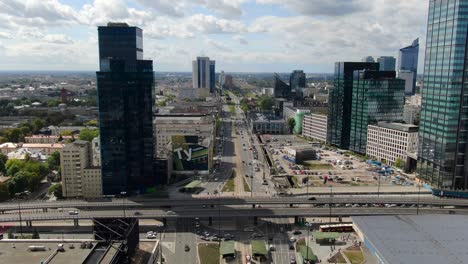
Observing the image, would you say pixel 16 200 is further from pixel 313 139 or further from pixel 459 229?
pixel 313 139

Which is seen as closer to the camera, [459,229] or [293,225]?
[459,229]

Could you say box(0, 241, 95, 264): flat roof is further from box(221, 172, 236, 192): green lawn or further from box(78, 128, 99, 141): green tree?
box(78, 128, 99, 141): green tree

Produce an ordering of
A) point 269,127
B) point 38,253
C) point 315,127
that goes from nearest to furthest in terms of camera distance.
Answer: point 38,253
point 315,127
point 269,127

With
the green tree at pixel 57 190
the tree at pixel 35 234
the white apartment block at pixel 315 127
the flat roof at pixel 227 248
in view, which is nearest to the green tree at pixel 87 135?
the green tree at pixel 57 190

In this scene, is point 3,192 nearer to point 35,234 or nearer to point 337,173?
point 35,234

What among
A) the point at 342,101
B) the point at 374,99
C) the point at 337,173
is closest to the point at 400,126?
the point at 374,99

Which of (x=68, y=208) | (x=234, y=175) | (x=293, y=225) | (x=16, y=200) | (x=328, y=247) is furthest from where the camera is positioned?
(x=234, y=175)

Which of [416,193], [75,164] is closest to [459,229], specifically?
[416,193]
